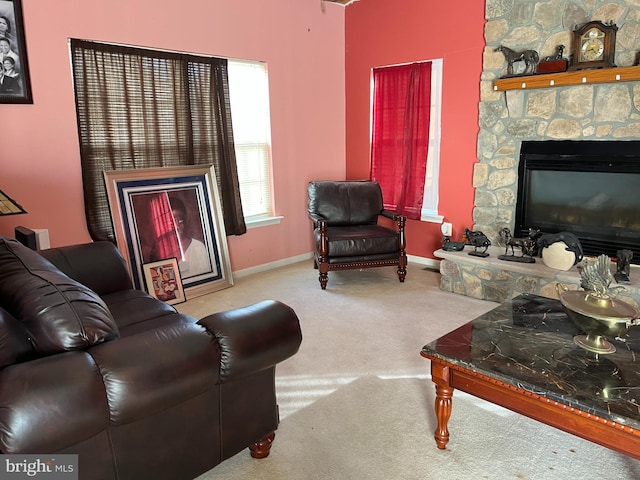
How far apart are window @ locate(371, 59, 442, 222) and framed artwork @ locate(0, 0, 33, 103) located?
3.22 metres

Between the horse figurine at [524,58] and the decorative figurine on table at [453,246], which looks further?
the decorative figurine on table at [453,246]

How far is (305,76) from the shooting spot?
499 centimetres

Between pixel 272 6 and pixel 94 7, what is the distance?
67.3 inches

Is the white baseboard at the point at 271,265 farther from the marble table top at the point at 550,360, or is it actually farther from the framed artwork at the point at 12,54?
the marble table top at the point at 550,360

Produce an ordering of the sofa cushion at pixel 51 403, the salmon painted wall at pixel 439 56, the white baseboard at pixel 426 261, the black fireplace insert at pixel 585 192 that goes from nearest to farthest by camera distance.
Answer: the sofa cushion at pixel 51 403 → the black fireplace insert at pixel 585 192 → the salmon painted wall at pixel 439 56 → the white baseboard at pixel 426 261

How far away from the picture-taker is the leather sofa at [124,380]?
1274mm

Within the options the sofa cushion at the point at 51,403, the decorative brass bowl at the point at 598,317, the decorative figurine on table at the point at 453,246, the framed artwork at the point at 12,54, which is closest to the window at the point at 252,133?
the framed artwork at the point at 12,54

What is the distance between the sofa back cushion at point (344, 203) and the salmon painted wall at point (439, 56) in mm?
575

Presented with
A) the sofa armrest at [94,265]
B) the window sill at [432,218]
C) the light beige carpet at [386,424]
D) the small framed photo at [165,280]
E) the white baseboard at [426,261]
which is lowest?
the light beige carpet at [386,424]

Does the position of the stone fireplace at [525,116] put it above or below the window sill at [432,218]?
above

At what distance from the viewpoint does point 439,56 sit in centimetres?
452

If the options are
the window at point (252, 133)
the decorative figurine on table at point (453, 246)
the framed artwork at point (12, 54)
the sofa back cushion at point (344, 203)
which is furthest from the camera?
the sofa back cushion at point (344, 203)

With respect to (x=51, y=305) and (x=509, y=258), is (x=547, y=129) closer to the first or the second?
(x=509, y=258)

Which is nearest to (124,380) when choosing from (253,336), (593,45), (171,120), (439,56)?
(253,336)
